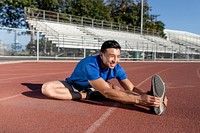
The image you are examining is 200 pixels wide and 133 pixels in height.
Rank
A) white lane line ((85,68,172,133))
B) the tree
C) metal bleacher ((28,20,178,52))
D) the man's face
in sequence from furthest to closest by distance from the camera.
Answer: the tree, metal bleacher ((28,20,178,52)), the man's face, white lane line ((85,68,172,133))

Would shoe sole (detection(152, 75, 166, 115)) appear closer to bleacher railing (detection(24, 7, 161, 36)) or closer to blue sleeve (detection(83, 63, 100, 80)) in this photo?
blue sleeve (detection(83, 63, 100, 80))

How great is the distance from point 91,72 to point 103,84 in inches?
9.5

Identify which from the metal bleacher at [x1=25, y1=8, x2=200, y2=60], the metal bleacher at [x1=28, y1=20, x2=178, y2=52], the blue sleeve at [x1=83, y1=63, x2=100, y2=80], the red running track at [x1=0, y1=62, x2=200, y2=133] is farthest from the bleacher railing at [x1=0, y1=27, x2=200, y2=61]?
the blue sleeve at [x1=83, y1=63, x2=100, y2=80]

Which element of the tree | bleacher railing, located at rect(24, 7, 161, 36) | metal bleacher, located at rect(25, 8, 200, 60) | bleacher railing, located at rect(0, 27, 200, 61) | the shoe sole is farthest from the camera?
the tree

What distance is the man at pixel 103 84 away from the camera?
3.45 meters

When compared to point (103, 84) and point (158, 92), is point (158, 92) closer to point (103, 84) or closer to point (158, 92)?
point (158, 92)

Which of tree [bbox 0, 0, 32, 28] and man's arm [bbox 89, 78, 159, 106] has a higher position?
tree [bbox 0, 0, 32, 28]

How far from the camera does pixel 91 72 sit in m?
3.62

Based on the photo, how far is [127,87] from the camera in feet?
13.6

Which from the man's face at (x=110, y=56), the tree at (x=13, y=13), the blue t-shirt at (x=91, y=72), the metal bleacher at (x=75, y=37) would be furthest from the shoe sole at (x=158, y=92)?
the tree at (x=13, y=13)

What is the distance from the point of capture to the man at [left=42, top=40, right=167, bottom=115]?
3446 millimetres

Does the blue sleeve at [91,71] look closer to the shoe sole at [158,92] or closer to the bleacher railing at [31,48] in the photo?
the shoe sole at [158,92]

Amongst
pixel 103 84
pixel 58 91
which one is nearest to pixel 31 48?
pixel 58 91

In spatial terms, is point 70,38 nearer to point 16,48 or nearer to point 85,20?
point 16,48
